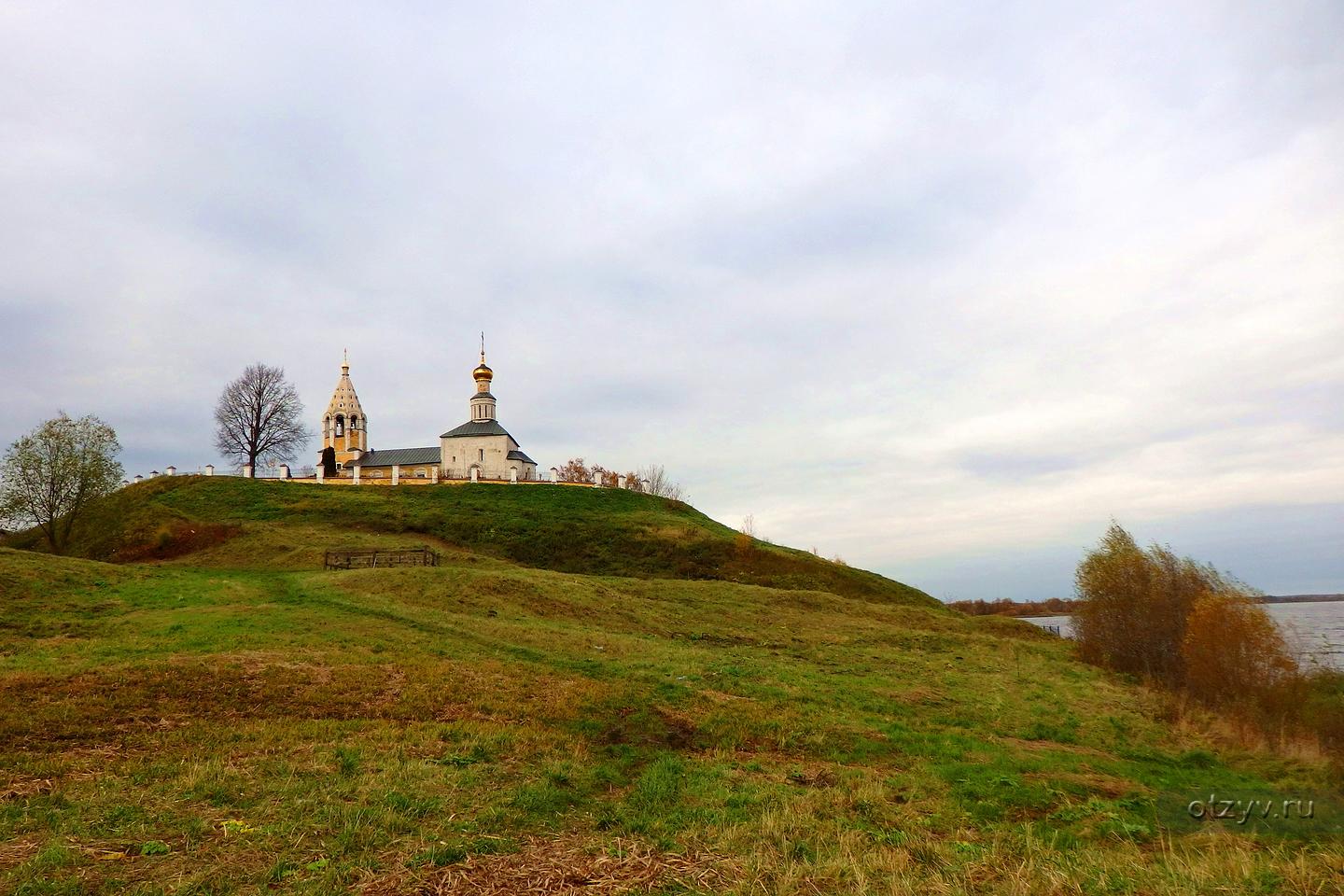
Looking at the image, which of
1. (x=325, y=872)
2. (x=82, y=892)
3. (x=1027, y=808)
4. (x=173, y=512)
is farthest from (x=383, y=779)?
(x=173, y=512)

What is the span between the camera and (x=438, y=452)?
87.5 m

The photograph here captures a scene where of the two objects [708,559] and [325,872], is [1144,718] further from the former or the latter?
[708,559]

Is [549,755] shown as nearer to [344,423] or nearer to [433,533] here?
[433,533]

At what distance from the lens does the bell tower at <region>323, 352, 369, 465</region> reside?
89250mm

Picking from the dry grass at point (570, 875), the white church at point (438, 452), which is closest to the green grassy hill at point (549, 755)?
the dry grass at point (570, 875)

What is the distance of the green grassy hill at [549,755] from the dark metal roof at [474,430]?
1882 inches

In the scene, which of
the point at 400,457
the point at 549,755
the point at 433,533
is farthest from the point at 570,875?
the point at 400,457

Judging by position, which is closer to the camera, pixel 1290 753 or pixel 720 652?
pixel 1290 753

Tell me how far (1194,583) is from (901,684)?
19.3 meters

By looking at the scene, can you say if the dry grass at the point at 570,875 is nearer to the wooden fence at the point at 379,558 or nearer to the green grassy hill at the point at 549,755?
the green grassy hill at the point at 549,755

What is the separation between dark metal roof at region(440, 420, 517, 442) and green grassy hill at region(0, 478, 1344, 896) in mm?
47803

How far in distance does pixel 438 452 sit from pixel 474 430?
7988mm

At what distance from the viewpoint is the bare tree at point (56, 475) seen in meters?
47.5

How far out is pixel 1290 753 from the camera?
1816 cm
